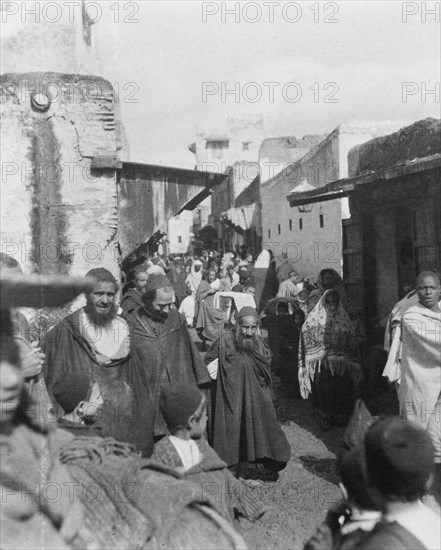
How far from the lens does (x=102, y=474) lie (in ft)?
7.34

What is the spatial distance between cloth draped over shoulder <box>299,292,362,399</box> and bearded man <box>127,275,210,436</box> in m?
2.23

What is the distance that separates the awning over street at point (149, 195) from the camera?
7.74 meters

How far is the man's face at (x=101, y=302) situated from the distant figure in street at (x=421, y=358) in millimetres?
2172

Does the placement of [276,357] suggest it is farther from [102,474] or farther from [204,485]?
[102,474]

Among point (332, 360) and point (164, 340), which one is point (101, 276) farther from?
point (332, 360)

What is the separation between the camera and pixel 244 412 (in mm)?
5414

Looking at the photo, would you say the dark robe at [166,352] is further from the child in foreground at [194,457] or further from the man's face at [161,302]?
the child in foreground at [194,457]

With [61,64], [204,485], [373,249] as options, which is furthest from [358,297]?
[204,485]

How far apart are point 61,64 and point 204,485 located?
561cm

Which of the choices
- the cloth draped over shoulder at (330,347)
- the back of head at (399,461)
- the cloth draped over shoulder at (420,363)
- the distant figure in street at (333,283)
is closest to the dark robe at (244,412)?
the cloth draped over shoulder at (420,363)

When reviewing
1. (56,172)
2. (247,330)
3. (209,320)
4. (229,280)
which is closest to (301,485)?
(247,330)

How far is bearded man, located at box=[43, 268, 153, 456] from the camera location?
14.0ft

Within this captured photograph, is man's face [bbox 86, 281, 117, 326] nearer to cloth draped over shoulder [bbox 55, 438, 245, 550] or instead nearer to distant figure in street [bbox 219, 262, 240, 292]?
cloth draped over shoulder [bbox 55, 438, 245, 550]

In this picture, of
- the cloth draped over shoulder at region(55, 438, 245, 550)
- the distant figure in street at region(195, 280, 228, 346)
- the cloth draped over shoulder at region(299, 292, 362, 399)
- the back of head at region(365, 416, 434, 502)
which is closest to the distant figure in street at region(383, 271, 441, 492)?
the cloth draped over shoulder at region(299, 292, 362, 399)
